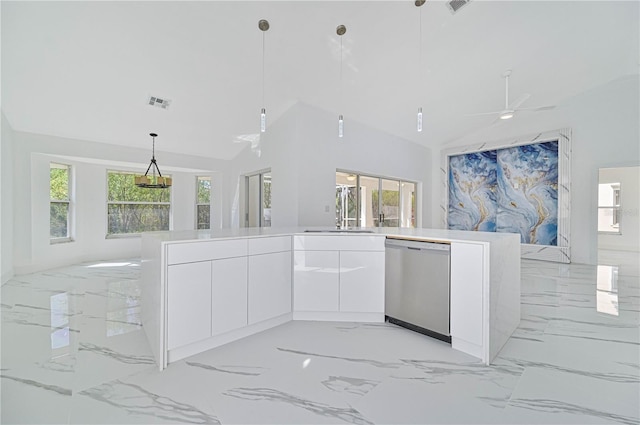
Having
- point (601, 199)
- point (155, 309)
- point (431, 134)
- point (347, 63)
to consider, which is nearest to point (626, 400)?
point (155, 309)

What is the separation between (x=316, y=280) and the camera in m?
2.89

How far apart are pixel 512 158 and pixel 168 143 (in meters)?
7.54

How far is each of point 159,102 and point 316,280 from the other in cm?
363

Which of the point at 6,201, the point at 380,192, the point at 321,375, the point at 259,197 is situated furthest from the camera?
the point at 380,192

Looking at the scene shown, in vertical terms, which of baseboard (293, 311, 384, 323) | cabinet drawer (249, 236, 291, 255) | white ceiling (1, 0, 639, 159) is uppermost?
white ceiling (1, 0, 639, 159)

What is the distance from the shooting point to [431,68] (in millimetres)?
4465

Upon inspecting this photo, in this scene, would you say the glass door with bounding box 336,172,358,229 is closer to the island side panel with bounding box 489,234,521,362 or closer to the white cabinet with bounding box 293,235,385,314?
the white cabinet with bounding box 293,235,385,314

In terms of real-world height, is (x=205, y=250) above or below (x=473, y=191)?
below

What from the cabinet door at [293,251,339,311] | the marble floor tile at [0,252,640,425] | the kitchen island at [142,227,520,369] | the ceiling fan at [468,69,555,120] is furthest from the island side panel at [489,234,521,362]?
the ceiling fan at [468,69,555,120]

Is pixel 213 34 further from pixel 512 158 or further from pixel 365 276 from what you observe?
pixel 512 158

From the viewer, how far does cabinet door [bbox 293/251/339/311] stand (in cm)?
288

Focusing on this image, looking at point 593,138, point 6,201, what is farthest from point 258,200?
point 593,138

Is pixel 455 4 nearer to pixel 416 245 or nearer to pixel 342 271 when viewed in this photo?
pixel 416 245

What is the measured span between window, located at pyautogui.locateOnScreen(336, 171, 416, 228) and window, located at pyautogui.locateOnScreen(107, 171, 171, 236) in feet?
14.4
